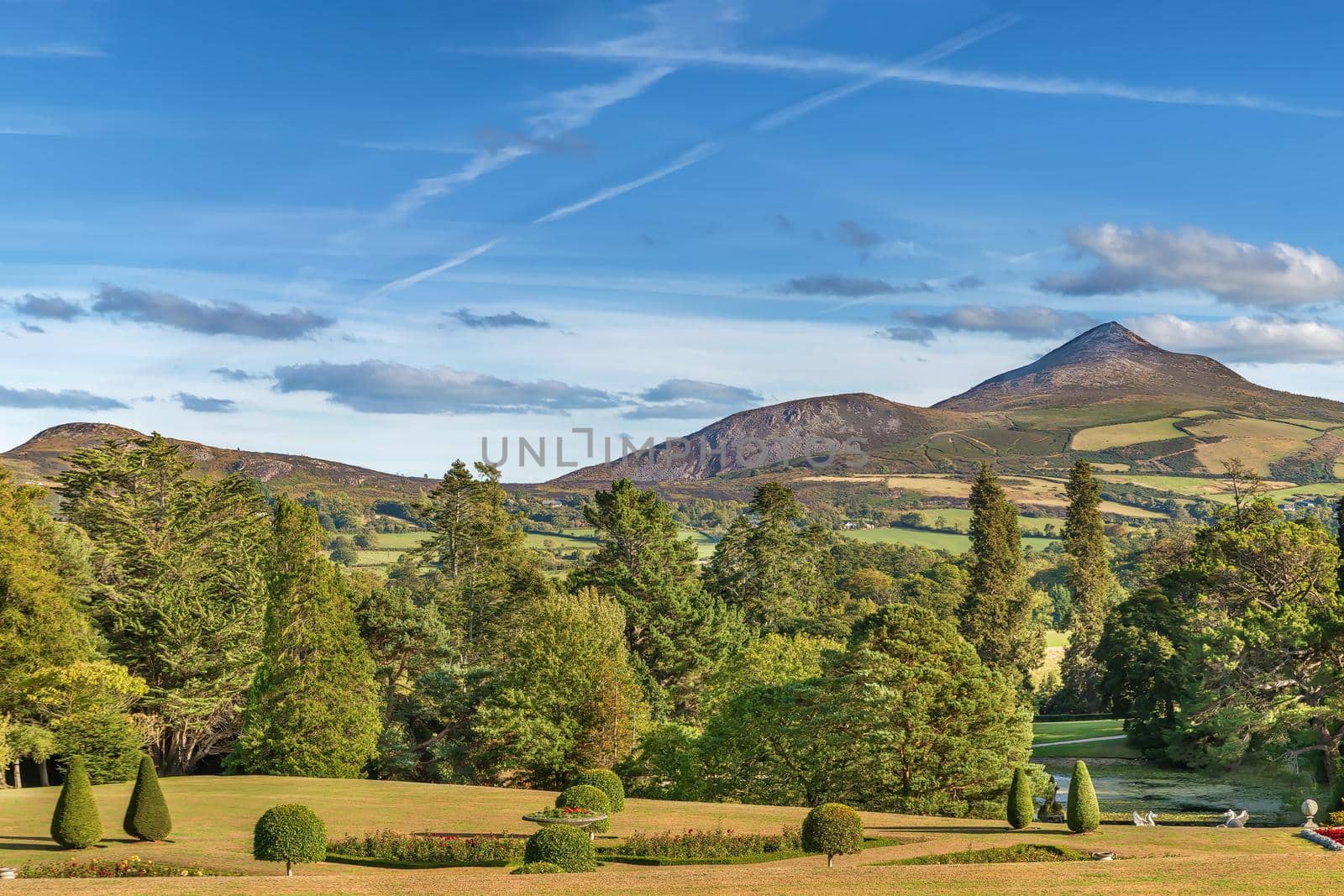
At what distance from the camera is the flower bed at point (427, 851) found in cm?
3488

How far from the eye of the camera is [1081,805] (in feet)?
124

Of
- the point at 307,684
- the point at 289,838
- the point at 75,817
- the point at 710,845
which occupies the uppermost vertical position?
the point at 307,684

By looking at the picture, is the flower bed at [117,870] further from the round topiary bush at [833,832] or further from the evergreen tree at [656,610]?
the evergreen tree at [656,610]

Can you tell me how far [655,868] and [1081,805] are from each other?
14.6 metres

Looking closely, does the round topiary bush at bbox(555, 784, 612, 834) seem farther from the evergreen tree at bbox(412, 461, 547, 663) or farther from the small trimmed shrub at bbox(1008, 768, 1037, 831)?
the evergreen tree at bbox(412, 461, 547, 663)

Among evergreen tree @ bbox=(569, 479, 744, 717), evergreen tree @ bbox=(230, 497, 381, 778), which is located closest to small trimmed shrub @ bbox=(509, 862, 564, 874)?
evergreen tree @ bbox=(230, 497, 381, 778)

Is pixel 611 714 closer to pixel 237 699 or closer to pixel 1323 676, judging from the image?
pixel 237 699

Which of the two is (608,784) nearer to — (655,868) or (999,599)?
(655,868)

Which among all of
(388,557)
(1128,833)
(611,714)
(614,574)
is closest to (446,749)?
(611,714)

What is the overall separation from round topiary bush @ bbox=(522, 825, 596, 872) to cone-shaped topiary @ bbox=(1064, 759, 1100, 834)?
53.3 ft

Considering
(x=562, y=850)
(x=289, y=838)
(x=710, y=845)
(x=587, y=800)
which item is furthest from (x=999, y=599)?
(x=289, y=838)

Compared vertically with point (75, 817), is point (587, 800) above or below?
below

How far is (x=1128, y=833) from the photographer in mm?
37969

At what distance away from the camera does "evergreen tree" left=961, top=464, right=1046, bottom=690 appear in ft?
337
